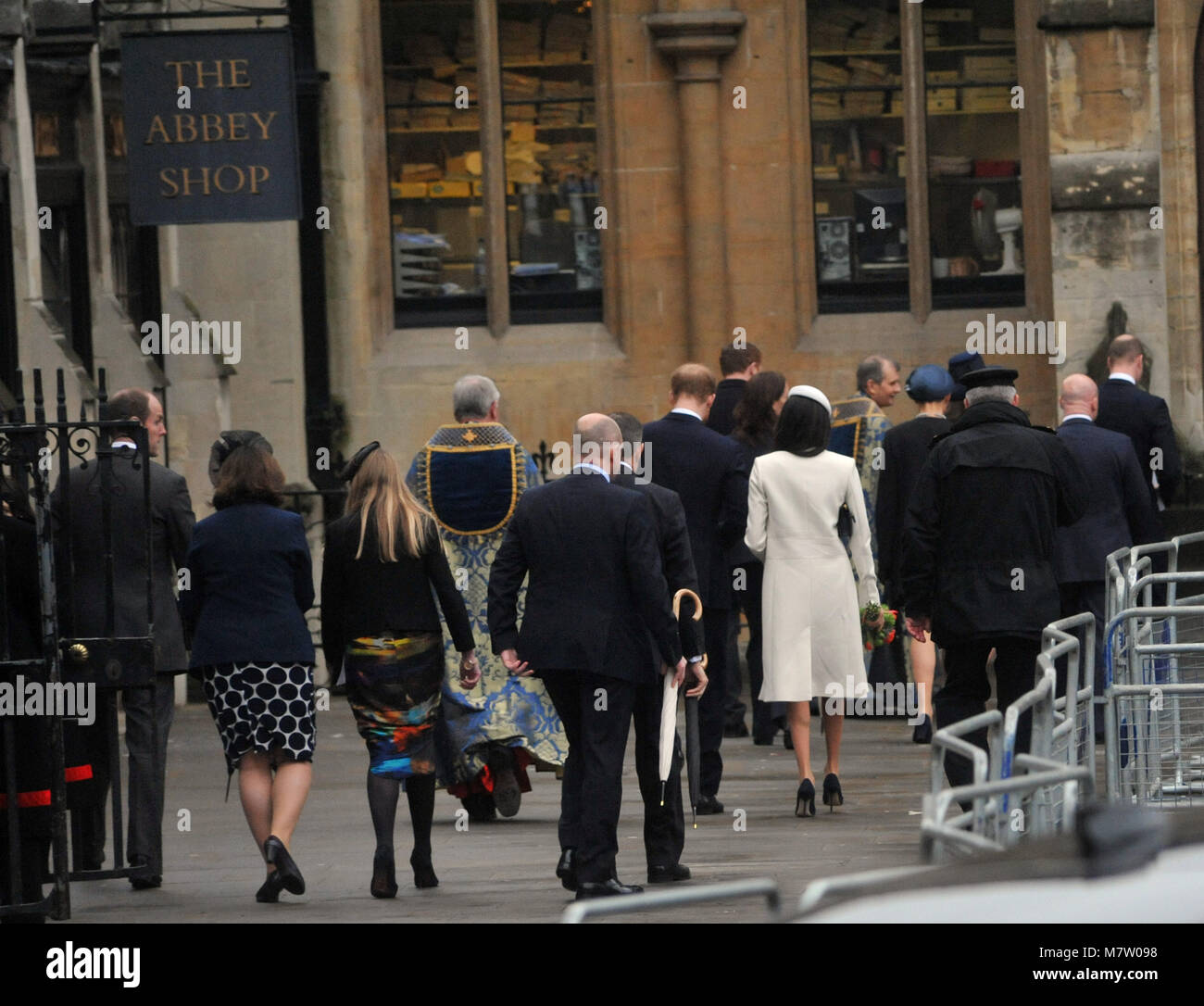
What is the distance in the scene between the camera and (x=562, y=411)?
1571cm

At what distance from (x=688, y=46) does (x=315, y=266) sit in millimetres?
2992

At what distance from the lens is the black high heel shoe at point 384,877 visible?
8242 millimetres

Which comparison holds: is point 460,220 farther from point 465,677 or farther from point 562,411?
point 465,677

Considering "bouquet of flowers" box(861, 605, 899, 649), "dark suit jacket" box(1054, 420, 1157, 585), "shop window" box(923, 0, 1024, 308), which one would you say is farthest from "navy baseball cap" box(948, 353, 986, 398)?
"shop window" box(923, 0, 1024, 308)

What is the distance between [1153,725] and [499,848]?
123 inches

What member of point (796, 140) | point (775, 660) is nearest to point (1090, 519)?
point (775, 660)

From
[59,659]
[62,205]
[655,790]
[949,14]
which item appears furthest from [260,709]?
[949,14]

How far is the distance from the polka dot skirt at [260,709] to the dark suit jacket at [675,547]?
4.68 ft

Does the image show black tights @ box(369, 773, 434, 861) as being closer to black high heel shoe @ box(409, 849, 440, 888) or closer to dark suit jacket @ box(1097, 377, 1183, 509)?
black high heel shoe @ box(409, 849, 440, 888)

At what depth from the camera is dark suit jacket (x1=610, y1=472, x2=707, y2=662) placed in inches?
326

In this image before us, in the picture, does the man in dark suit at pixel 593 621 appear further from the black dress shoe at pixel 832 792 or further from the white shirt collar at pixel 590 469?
the black dress shoe at pixel 832 792

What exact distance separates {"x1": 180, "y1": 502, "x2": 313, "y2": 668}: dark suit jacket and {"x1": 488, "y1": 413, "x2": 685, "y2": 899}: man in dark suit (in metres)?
0.87

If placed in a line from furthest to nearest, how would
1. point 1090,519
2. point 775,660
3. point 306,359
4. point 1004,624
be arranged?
point 306,359, point 1090,519, point 775,660, point 1004,624

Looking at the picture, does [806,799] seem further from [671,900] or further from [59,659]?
[671,900]
